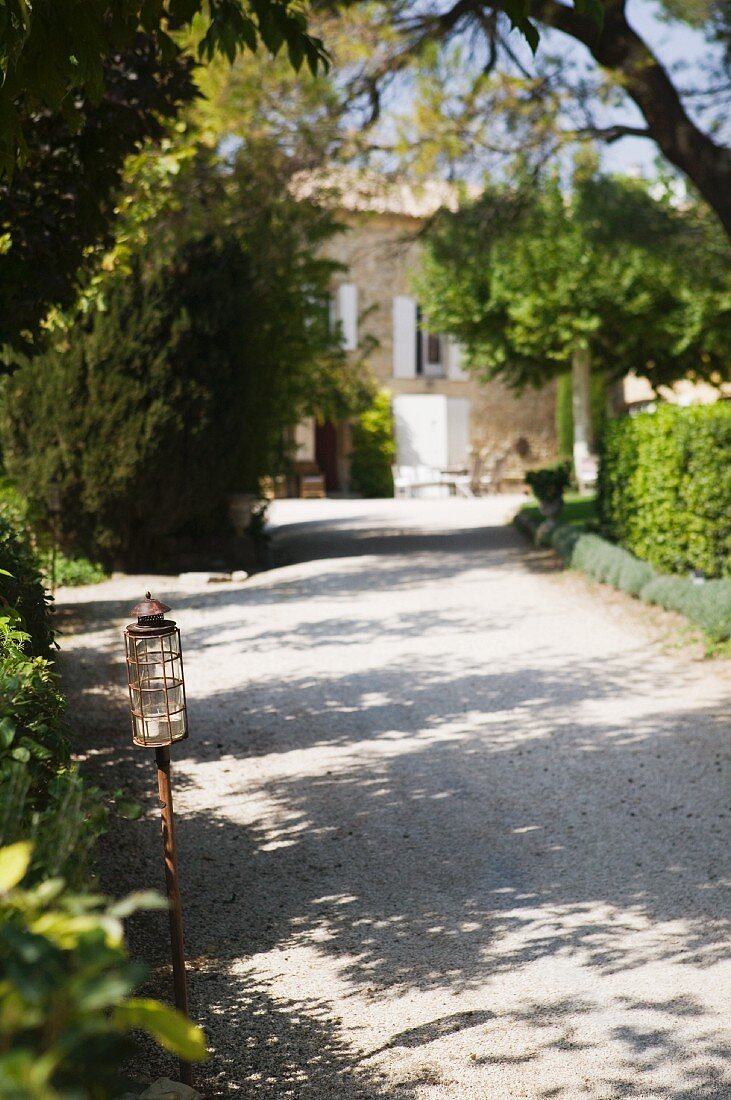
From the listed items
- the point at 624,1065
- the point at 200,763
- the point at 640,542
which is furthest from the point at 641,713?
the point at 640,542

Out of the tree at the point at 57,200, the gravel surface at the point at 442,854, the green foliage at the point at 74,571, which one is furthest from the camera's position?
the green foliage at the point at 74,571

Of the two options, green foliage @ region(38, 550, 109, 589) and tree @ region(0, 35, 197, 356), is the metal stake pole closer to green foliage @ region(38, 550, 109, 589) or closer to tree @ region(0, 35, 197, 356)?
tree @ region(0, 35, 197, 356)

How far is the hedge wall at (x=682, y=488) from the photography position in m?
8.88

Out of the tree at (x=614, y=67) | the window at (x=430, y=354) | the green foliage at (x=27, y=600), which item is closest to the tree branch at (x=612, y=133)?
the tree at (x=614, y=67)

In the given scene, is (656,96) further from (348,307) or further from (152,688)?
(348,307)

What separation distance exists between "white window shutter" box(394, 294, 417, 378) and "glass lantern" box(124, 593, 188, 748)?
74.7 feet

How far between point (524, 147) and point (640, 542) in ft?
14.4

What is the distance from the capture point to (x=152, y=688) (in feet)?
10.5

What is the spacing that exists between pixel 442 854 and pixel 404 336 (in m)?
22.3

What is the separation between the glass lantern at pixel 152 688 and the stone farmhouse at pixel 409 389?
20.7 metres

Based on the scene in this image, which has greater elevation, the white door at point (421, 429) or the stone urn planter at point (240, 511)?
the white door at point (421, 429)

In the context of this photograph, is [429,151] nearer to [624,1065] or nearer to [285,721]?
[285,721]

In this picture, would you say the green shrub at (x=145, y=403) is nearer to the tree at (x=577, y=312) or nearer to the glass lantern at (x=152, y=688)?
the tree at (x=577, y=312)

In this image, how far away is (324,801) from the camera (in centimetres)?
492
